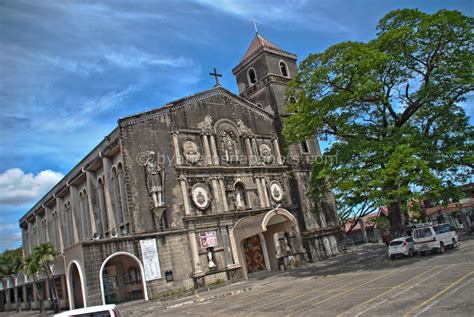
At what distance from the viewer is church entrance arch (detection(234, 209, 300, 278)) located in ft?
93.3

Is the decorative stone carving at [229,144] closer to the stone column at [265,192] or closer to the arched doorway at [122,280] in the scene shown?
the stone column at [265,192]

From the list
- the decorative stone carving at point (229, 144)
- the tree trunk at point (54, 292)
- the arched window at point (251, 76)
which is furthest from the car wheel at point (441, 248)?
the tree trunk at point (54, 292)

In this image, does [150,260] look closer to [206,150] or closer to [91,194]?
[91,194]

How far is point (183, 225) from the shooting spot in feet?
89.1

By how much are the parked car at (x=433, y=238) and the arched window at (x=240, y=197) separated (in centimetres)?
1289

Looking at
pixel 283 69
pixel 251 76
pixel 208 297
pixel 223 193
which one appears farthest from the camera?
pixel 251 76

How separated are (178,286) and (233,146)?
12543mm

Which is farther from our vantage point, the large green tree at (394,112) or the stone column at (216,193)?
the stone column at (216,193)

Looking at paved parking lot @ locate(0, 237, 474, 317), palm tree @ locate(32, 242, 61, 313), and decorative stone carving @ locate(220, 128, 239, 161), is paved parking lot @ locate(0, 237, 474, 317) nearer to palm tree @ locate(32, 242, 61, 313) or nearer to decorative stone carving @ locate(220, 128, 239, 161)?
palm tree @ locate(32, 242, 61, 313)

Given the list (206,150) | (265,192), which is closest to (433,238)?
(265,192)

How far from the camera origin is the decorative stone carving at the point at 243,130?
33.8 meters

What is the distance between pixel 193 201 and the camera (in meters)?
28.3

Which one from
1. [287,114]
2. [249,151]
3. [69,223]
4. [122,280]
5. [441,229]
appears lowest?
[441,229]

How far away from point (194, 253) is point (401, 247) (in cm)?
1341
